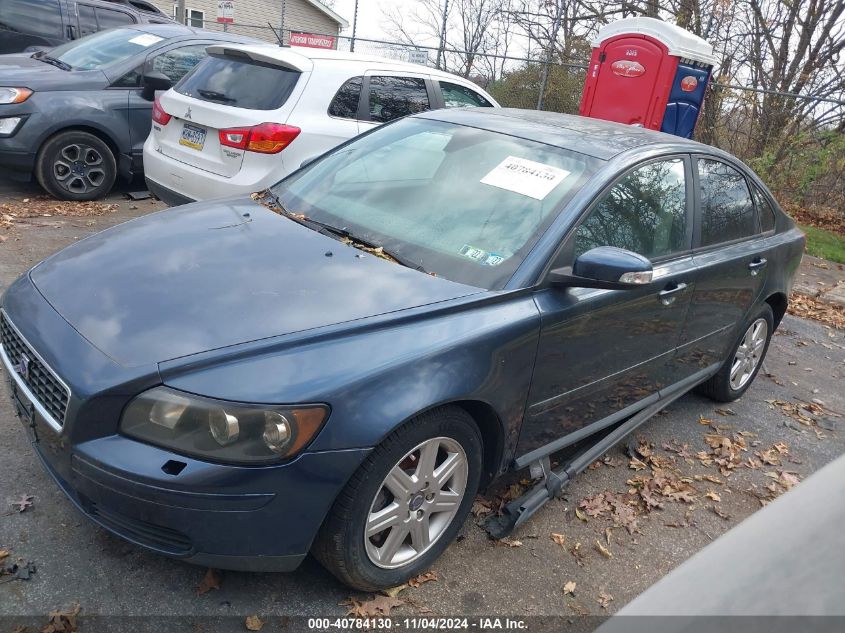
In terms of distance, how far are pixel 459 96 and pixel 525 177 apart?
407 cm

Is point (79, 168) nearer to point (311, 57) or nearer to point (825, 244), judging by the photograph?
point (311, 57)

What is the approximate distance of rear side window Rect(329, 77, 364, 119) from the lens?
5906 millimetres

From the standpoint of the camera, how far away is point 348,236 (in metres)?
3.19

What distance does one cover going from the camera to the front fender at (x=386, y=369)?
221 centimetres

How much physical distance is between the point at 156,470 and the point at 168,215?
5.31ft

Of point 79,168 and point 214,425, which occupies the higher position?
point 214,425

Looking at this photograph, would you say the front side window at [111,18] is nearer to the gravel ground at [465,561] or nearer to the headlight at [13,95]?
the headlight at [13,95]

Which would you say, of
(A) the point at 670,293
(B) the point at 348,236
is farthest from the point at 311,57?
(A) the point at 670,293

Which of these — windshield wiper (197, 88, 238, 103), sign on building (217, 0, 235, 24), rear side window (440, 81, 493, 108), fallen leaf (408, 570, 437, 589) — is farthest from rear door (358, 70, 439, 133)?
sign on building (217, 0, 235, 24)

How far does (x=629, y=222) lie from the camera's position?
11.1ft

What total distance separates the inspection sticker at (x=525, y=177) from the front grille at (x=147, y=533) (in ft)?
6.46

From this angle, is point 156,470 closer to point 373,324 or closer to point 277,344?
point 277,344

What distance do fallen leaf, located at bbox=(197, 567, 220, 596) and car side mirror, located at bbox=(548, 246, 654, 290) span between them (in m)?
1.68

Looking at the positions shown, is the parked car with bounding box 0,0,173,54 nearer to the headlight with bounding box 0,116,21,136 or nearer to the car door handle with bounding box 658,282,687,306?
the headlight with bounding box 0,116,21,136
